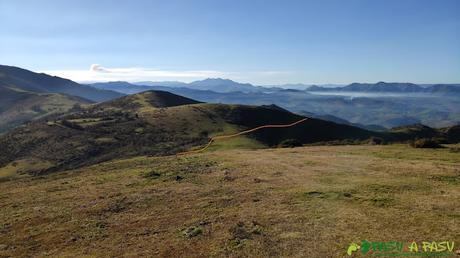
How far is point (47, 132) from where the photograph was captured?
12019 centimetres

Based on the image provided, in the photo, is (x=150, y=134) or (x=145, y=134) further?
(x=145, y=134)

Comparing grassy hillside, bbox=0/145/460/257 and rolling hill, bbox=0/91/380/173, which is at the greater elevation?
grassy hillside, bbox=0/145/460/257

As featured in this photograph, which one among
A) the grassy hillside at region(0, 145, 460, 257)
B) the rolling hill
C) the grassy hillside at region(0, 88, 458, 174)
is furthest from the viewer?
the rolling hill

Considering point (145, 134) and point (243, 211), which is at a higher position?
point (243, 211)

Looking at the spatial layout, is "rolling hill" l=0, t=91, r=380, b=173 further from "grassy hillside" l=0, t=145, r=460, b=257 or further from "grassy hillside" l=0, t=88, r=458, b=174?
"grassy hillside" l=0, t=145, r=460, b=257

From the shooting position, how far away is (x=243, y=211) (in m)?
24.3

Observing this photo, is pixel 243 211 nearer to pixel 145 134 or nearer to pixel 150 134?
pixel 150 134

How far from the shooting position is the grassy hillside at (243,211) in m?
19.5

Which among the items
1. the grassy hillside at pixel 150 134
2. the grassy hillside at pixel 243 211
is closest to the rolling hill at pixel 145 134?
the grassy hillside at pixel 150 134

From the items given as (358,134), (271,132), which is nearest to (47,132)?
(271,132)

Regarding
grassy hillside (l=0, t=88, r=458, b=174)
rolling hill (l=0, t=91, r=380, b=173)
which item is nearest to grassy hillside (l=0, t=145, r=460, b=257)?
grassy hillside (l=0, t=88, r=458, b=174)

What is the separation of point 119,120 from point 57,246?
11756 centimetres

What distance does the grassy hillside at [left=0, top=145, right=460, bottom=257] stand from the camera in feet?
63.9

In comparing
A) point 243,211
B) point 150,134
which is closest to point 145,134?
point 150,134
